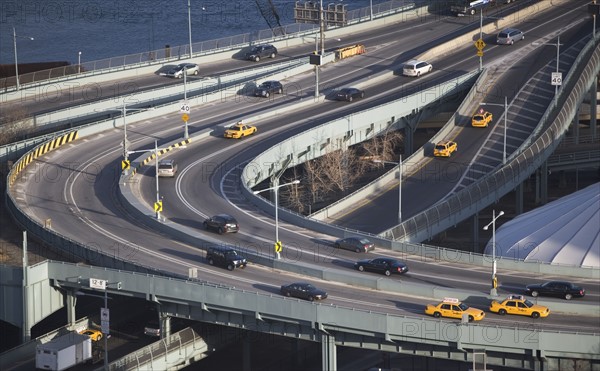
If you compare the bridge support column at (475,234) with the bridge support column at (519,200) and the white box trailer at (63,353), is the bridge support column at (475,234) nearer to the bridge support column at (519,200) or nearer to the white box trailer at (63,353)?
the bridge support column at (519,200)

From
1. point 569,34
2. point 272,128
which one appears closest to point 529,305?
point 272,128

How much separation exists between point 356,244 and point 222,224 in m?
8.39

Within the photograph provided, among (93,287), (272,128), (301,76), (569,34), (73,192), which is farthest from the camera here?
(569,34)

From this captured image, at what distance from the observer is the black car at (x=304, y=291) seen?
7444 centimetres

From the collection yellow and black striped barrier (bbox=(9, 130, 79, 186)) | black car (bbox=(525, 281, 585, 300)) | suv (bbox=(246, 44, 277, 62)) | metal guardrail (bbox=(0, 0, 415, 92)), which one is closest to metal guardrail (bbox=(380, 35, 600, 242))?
black car (bbox=(525, 281, 585, 300))

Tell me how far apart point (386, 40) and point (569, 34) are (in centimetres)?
1747

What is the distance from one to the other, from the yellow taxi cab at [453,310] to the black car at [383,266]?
21.0 ft

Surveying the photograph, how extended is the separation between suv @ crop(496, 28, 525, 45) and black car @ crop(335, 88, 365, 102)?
22.9 metres

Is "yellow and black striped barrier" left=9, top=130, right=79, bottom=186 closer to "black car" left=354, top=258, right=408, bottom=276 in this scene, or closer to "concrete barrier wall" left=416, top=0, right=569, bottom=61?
"black car" left=354, top=258, right=408, bottom=276

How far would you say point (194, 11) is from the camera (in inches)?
7869

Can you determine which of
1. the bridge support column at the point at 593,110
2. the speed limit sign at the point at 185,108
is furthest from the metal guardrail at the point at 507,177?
the speed limit sign at the point at 185,108

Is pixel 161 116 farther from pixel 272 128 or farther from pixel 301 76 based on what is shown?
pixel 301 76

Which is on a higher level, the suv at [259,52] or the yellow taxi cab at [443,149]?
the suv at [259,52]

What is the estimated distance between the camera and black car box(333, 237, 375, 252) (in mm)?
82812
